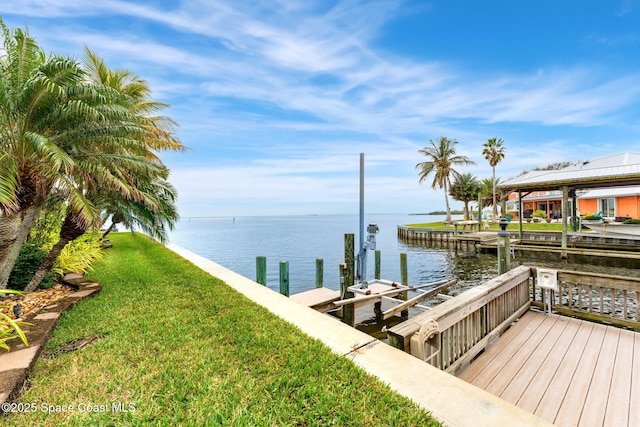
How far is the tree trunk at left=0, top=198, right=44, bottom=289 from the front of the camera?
4641 millimetres

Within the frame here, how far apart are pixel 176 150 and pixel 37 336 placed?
13782 mm

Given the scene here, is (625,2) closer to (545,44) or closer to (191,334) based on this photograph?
(545,44)

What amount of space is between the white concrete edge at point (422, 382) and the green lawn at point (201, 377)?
16 centimetres

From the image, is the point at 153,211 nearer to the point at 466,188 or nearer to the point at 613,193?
the point at 613,193

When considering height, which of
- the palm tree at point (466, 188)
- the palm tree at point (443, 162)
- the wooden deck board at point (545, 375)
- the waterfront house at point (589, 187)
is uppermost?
the palm tree at point (443, 162)

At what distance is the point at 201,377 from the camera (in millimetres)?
2594

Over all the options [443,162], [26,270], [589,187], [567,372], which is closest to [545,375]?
[567,372]

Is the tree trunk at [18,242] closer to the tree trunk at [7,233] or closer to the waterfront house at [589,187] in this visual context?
the tree trunk at [7,233]

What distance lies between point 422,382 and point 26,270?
315 inches

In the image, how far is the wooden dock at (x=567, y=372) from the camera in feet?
8.36

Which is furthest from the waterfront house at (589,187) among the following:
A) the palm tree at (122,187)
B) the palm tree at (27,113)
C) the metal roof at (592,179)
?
the palm tree at (27,113)

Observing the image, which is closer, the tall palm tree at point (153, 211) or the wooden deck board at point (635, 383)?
the wooden deck board at point (635, 383)

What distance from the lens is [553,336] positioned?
4.09m

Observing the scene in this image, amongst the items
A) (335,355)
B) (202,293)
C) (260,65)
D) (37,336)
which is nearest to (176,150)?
(260,65)
